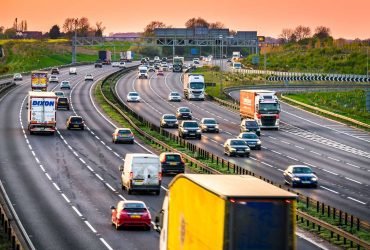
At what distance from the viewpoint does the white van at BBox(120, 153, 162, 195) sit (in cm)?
5906

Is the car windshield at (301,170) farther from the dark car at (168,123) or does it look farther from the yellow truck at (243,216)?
the yellow truck at (243,216)

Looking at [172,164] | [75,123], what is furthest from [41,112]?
[172,164]

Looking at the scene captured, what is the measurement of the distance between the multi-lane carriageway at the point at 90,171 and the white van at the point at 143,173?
2.06ft

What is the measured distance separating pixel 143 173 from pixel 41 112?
1324 inches

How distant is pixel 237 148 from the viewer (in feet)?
267

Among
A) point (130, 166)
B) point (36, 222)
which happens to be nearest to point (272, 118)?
point (130, 166)

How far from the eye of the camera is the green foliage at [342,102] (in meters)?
122

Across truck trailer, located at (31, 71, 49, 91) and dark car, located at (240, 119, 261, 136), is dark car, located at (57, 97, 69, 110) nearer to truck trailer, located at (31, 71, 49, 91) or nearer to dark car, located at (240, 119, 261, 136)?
truck trailer, located at (31, 71, 49, 91)

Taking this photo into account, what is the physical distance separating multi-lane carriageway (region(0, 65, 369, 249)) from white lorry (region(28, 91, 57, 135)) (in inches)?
44.4

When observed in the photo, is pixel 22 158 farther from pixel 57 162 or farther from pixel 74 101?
pixel 74 101

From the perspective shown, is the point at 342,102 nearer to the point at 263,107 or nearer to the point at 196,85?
the point at 196,85

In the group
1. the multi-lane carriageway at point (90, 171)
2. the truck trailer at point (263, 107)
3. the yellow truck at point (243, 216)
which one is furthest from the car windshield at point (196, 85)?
the yellow truck at point (243, 216)

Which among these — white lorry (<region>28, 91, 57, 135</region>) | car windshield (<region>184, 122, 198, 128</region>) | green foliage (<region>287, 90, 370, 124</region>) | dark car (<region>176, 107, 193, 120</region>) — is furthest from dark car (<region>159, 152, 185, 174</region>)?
green foliage (<region>287, 90, 370, 124</region>)

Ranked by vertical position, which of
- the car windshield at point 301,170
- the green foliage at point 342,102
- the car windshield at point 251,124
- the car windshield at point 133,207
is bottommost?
the green foliage at point 342,102
